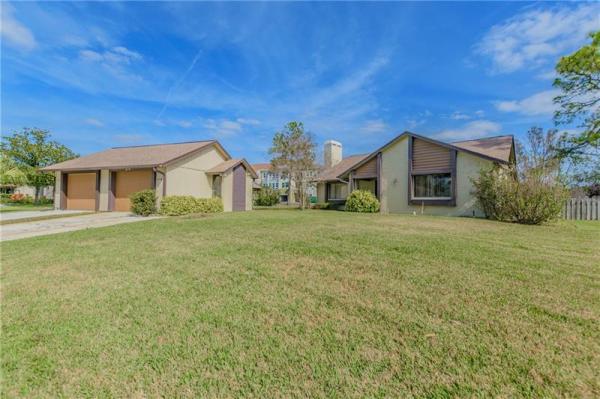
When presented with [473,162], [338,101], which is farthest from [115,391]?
[338,101]

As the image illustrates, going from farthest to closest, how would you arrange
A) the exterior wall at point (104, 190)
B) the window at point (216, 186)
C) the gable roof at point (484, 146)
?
the window at point (216, 186), the exterior wall at point (104, 190), the gable roof at point (484, 146)

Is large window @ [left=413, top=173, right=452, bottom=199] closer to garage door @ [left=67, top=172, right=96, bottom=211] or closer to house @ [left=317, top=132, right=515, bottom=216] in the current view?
house @ [left=317, top=132, right=515, bottom=216]

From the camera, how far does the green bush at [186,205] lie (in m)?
15.8

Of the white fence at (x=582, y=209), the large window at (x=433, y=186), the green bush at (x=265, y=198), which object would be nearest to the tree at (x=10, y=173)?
the green bush at (x=265, y=198)

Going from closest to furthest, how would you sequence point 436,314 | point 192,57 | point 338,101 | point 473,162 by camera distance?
point 436,314
point 473,162
point 192,57
point 338,101

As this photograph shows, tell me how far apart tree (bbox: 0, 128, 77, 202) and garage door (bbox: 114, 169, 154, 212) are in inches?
786

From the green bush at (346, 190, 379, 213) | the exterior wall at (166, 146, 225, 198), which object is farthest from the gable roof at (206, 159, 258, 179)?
the green bush at (346, 190, 379, 213)

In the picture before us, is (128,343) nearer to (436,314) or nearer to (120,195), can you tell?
(436,314)

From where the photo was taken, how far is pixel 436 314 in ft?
10.1

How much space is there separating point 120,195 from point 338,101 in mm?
18391

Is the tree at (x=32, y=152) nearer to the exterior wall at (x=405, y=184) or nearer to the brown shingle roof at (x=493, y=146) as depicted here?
the exterior wall at (x=405, y=184)

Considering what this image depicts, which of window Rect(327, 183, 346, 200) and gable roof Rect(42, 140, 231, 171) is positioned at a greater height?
gable roof Rect(42, 140, 231, 171)

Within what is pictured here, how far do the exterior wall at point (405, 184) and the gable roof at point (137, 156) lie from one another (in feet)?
42.5

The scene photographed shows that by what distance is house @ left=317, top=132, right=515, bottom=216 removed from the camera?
48.6 ft
